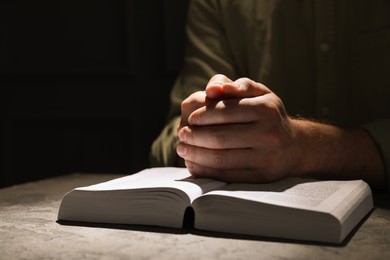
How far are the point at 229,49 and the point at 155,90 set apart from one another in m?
0.69

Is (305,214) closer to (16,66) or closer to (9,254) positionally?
(9,254)

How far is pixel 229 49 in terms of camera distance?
5.45 ft

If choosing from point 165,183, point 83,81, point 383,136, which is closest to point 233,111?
point 165,183

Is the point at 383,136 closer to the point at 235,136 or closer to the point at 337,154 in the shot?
the point at 337,154

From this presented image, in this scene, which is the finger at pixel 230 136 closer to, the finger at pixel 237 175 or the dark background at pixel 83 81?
the finger at pixel 237 175

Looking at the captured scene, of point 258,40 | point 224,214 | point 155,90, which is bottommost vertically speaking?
point 155,90

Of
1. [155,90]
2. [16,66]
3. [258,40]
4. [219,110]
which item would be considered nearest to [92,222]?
[219,110]

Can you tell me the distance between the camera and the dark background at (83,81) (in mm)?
2277

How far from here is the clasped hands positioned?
3.04ft

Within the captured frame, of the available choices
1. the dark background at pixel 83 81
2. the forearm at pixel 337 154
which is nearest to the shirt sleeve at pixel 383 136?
the forearm at pixel 337 154

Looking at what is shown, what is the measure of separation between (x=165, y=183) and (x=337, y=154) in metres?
0.43

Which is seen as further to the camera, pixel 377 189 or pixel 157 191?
pixel 377 189

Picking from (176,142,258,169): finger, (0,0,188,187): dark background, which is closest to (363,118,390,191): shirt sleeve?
(176,142,258,169): finger

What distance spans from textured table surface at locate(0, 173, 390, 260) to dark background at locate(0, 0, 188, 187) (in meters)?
1.44
